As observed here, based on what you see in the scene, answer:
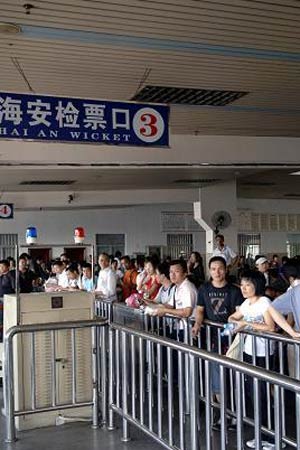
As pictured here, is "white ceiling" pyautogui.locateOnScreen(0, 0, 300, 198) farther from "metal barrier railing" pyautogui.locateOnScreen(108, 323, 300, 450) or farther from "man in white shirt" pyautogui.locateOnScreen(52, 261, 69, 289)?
"man in white shirt" pyautogui.locateOnScreen(52, 261, 69, 289)

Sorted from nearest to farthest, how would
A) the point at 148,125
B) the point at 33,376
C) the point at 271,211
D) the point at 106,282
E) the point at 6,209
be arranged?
the point at 33,376 < the point at 148,125 < the point at 106,282 < the point at 6,209 < the point at 271,211

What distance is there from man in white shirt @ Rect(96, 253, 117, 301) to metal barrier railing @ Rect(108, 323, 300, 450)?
390 cm

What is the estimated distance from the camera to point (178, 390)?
169 inches

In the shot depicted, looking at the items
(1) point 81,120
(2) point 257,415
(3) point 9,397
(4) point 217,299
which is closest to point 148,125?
(1) point 81,120

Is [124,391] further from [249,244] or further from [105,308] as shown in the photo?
[249,244]

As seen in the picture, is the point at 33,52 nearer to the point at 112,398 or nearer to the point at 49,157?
the point at 49,157

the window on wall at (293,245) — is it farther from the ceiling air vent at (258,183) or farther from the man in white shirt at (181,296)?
the man in white shirt at (181,296)

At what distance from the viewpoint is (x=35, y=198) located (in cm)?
1647

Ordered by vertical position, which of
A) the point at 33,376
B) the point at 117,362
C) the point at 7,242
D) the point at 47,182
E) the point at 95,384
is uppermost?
the point at 47,182

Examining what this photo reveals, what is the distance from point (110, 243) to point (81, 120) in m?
15.4

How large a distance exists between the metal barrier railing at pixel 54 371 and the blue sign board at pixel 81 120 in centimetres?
197

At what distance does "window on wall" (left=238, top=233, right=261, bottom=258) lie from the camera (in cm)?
2028

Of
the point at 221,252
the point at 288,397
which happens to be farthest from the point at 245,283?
the point at 221,252

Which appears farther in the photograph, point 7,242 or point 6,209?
point 7,242
